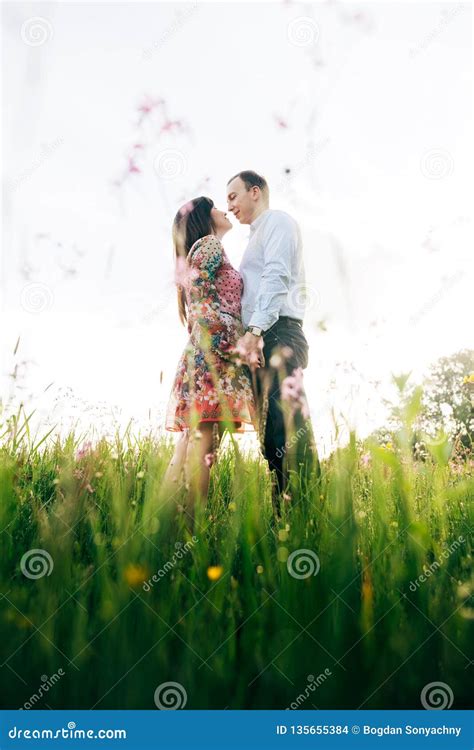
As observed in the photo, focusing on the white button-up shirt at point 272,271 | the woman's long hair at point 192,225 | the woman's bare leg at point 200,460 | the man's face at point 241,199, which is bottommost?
Answer: the woman's bare leg at point 200,460

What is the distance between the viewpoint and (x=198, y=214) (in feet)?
12.3

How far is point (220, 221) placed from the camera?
3.77m

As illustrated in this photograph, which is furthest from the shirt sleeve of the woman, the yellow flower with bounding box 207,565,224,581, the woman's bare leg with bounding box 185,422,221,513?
the yellow flower with bounding box 207,565,224,581

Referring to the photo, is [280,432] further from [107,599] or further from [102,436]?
[107,599]

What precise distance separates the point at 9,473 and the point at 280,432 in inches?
53.4

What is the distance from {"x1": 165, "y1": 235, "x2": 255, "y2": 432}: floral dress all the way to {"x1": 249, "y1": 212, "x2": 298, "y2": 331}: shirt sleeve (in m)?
0.22

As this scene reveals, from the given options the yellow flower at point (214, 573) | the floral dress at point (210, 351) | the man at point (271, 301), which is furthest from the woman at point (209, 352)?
the yellow flower at point (214, 573)

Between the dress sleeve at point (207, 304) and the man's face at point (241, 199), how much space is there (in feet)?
1.29

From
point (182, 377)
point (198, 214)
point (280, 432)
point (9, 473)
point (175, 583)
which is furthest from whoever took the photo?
point (198, 214)

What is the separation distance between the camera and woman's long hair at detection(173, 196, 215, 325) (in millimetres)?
3752

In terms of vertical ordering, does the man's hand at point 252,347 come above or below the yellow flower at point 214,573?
above

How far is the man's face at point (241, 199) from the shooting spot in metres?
3.80

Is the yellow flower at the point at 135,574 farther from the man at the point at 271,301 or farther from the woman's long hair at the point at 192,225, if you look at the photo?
the woman's long hair at the point at 192,225
